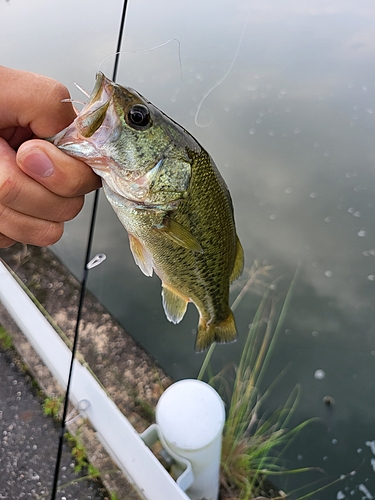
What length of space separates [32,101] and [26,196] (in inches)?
9.5

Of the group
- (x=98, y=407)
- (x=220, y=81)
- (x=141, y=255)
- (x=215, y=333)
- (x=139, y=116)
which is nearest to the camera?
(x=139, y=116)

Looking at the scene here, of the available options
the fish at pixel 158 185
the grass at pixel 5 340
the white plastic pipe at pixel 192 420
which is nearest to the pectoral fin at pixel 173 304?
the fish at pixel 158 185

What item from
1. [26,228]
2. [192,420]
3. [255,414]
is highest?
[26,228]

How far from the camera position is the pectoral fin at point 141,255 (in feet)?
3.91

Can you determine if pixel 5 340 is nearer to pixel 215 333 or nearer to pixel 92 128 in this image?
pixel 215 333

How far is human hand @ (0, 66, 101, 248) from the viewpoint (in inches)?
35.0

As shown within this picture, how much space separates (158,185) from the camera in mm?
1059

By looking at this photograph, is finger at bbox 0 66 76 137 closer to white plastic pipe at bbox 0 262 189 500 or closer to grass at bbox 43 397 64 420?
white plastic pipe at bbox 0 262 189 500

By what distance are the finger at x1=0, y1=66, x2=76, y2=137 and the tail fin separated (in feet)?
3.00

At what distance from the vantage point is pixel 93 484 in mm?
1784

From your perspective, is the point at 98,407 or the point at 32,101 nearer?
the point at 32,101

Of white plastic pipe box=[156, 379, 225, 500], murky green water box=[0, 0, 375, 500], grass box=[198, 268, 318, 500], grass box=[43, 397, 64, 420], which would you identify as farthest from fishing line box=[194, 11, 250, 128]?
white plastic pipe box=[156, 379, 225, 500]

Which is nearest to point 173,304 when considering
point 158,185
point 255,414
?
point 158,185

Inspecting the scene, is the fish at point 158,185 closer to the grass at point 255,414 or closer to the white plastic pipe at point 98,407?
the white plastic pipe at point 98,407
